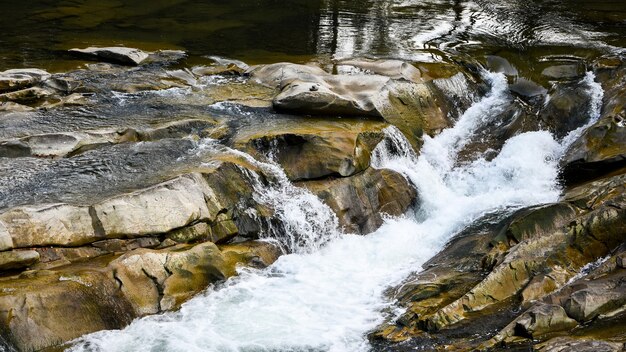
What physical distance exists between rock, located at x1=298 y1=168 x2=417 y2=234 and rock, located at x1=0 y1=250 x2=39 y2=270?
14.5 feet

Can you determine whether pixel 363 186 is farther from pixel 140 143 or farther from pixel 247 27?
pixel 247 27

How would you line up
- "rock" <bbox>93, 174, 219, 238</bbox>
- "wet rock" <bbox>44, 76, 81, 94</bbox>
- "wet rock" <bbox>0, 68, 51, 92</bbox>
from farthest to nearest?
"wet rock" <bbox>44, 76, 81, 94</bbox> → "wet rock" <bbox>0, 68, 51, 92</bbox> → "rock" <bbox>93, 174, 219, 238</bbox>

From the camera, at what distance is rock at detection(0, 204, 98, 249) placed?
9.11 m

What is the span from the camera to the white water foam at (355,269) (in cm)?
885

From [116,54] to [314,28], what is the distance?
6.33m

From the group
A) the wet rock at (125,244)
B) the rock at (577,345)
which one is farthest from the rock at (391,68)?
the rock at (577,345)

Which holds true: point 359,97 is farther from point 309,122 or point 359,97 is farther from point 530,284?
point 530,284

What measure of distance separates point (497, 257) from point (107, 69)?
9.81 meters

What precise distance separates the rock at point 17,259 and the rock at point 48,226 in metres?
0.11

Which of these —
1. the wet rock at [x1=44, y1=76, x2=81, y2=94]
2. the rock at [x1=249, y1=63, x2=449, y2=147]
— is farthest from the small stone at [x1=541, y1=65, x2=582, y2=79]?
the wet rock at [x1=44, y1=76, x2=81, y2=94]

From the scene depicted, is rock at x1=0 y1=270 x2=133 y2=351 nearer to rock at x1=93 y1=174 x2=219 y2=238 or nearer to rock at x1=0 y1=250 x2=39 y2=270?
rock at x1=0 y1=250 x2=39 y2=270

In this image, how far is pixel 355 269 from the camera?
1088 cm

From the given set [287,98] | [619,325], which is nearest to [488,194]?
[287,98]

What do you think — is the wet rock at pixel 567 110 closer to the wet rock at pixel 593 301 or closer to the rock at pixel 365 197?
the rock at pixel 365 197
